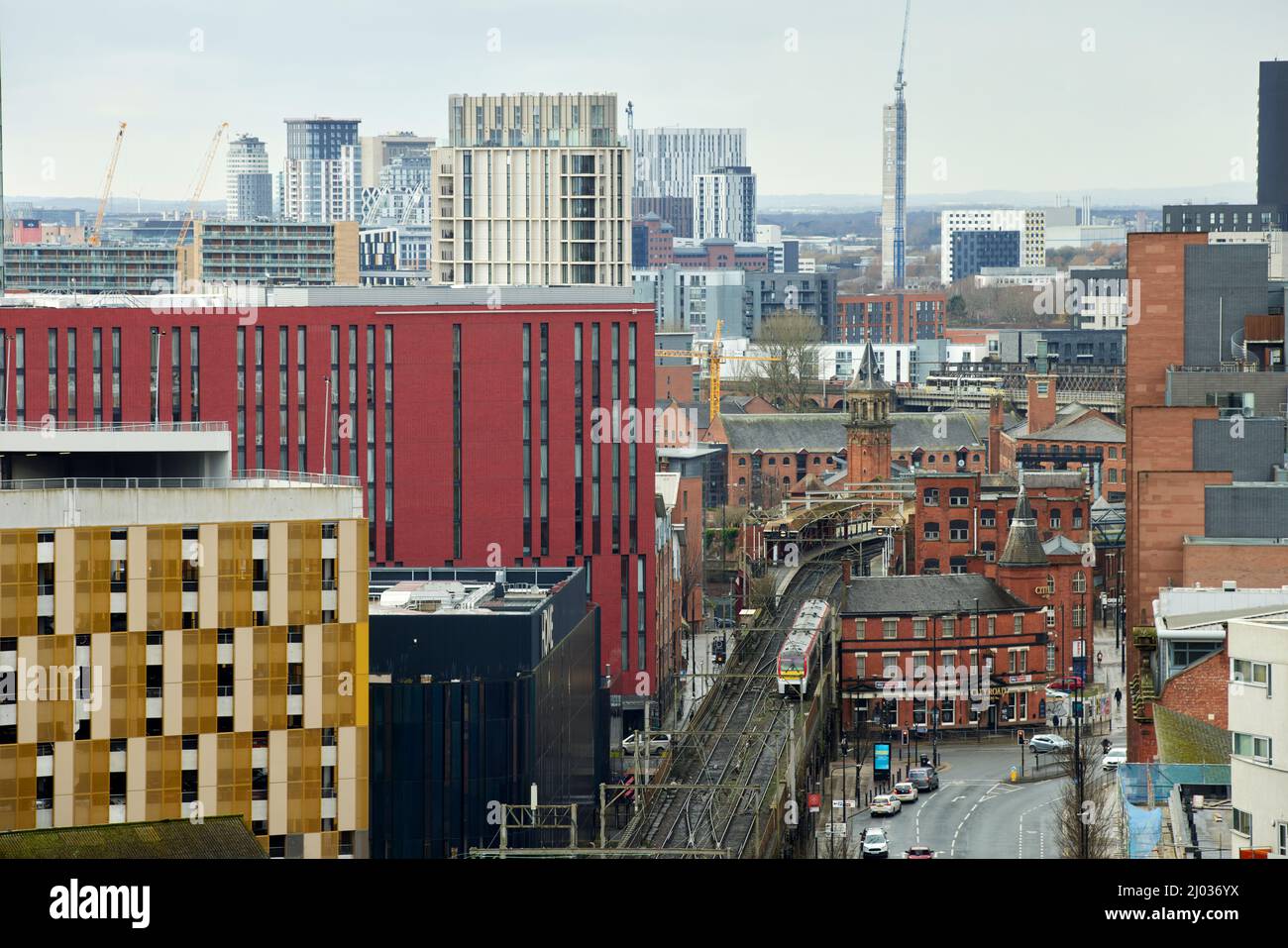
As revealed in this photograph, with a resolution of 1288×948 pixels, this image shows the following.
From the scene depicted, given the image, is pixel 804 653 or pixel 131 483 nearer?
pixel 131 483

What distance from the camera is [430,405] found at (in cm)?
7550

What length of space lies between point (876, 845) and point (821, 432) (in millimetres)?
85962

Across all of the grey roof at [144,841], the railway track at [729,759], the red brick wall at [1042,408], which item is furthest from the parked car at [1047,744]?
the red brick wall at [1042,408]

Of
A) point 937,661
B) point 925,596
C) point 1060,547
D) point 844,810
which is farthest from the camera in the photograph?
point 1060,547

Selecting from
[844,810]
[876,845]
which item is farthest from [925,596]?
[876,845]

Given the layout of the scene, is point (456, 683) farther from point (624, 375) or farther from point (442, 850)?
point (624, 375)

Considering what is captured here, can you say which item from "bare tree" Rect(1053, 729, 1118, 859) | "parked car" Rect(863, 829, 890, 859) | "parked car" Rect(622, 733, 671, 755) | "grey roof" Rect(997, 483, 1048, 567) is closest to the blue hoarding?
"parked car" Rect(622, 733, 671, 755)

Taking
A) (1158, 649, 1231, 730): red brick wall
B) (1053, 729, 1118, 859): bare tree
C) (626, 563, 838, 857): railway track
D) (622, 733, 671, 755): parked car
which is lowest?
(622, 733, 671, 755): parked car

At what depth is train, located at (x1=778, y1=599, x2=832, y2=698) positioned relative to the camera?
2751 inches

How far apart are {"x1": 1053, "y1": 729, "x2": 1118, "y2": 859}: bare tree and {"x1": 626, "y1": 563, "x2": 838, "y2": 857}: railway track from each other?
7.25 m

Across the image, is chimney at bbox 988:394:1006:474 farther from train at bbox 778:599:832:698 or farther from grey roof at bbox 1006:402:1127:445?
train at bbox 778:599:832:698

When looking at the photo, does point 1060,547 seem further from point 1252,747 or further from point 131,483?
point 1252,747

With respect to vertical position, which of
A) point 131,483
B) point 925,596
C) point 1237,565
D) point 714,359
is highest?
point 714,359
